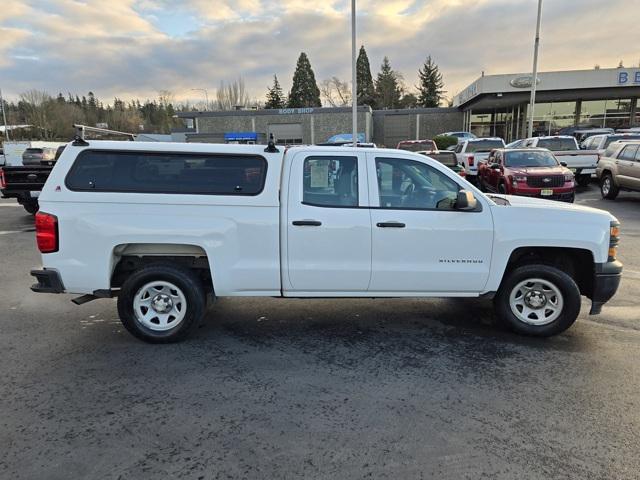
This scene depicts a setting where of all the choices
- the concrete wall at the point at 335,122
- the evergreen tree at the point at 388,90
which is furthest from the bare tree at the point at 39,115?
the evergreen tree at the point at 388,90

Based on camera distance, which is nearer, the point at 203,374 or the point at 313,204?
the point at 203,374

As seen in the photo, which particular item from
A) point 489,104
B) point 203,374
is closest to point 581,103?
point 489,104

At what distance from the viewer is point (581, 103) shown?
37562 mm

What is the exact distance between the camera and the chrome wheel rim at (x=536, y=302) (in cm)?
462

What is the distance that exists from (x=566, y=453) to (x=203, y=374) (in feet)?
9.04

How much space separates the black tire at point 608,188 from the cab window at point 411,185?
40.6 feet

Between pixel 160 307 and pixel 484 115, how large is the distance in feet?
151

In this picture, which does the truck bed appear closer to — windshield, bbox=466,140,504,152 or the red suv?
the red suv

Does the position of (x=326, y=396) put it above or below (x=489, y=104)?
below

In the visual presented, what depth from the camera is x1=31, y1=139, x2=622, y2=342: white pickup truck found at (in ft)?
14.5

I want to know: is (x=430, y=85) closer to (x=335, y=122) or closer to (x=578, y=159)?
(x=335, y=122)

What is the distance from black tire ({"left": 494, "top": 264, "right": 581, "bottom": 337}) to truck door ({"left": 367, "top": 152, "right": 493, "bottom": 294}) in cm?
30

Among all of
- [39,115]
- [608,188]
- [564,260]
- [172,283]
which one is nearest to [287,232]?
[172,283]

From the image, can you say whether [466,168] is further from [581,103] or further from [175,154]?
[581,103]
